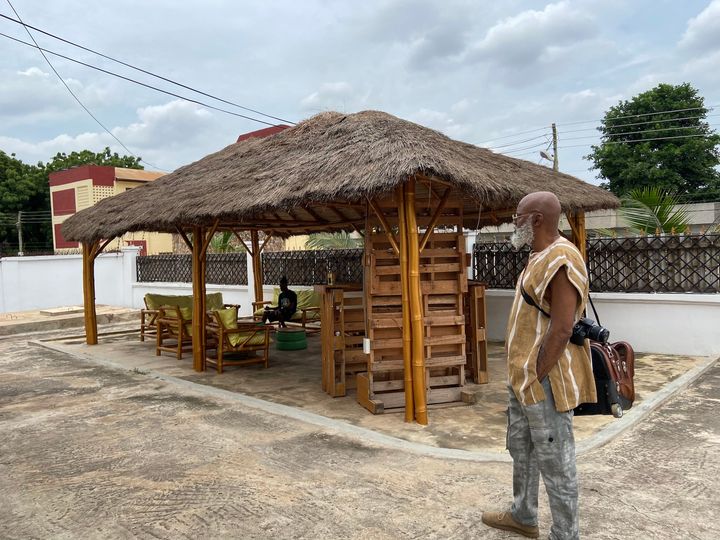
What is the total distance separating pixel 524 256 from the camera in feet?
30.6

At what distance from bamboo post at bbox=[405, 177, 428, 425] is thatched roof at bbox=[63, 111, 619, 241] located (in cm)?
35

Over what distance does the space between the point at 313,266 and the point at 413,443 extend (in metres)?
8.42

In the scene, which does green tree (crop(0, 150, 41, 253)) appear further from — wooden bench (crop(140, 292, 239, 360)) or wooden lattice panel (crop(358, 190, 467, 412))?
wooden lattice panel (crop(358, 190, 467, 412))

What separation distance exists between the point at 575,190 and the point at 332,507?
5.78 m

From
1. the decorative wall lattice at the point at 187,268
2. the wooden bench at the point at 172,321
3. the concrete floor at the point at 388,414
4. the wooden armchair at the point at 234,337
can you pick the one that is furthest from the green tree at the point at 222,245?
the wooden armchair at the point at 234,337

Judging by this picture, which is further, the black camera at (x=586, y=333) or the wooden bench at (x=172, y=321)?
the wooden bench at (x=172, y=321)

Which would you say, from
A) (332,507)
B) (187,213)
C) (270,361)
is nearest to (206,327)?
(270,361)

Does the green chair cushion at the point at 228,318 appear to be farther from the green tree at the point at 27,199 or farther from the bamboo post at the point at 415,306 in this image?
the green tree at the point at 27,199

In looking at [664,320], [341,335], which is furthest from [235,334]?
[664,320]

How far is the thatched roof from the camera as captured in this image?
4903mm

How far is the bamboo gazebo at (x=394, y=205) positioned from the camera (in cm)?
491

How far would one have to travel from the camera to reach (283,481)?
371cm

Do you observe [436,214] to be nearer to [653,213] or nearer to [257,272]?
[653,213]

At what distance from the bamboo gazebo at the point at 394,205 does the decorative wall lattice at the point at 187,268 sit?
6031 mm
